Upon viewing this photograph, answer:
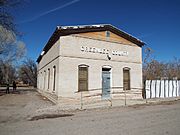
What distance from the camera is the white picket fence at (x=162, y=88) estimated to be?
19205 mm

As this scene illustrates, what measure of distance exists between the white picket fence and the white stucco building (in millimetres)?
1105

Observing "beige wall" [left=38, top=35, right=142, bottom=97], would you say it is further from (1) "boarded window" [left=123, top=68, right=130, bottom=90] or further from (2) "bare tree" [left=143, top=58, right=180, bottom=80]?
(2) "bare tree" [left=143, top=58, right=180, bottom=80]

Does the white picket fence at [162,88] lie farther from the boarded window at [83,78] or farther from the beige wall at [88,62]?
the boarded window at [83,78]

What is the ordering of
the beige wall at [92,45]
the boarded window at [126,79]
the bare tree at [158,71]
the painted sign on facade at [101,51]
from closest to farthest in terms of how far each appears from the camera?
the beige wall at [92,45]
the painted sign on facade at [101,51]
the boarded window at [126,79]
the bare tree at [158,71]

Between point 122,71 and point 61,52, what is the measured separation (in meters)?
5.96

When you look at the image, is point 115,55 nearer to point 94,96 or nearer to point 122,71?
point 122,71

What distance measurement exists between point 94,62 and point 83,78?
1.66m

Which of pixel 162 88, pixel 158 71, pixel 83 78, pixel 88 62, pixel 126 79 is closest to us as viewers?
pixel 83 78

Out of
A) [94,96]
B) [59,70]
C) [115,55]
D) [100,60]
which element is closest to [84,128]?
[59,70]

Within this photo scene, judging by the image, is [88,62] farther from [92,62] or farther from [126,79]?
[126,79]

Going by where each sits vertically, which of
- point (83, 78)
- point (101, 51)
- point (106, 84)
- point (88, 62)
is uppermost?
point (101, 51)

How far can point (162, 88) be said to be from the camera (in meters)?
19.9

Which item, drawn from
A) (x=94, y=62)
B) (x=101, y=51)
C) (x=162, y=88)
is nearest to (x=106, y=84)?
(x=94, y=62)

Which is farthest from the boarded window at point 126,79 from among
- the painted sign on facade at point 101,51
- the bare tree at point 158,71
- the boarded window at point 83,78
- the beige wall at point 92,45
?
the bare tree at point 158,71
